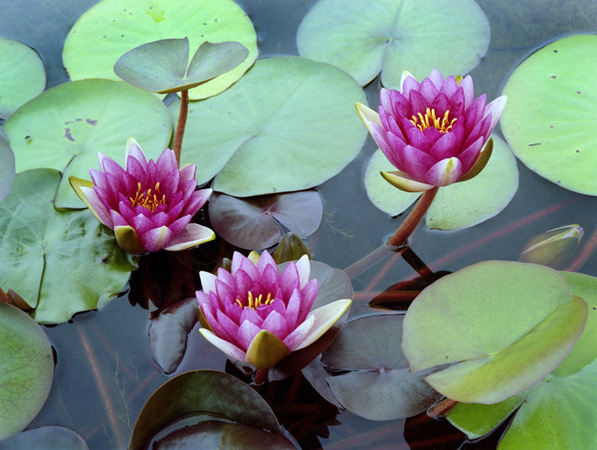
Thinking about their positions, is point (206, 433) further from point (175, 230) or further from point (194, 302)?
point (175, 230)

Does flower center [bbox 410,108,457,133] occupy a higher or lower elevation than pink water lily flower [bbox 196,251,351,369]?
higher

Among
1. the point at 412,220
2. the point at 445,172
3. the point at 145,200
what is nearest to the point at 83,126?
the point at 145,200

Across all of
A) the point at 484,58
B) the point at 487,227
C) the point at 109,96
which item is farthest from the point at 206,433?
the point at 484,58

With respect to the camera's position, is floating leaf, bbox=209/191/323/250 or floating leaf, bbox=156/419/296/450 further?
floating leaf, bbox=209/191/323/250

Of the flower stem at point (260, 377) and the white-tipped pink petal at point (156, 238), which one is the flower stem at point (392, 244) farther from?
the white-tipped pink petal at point (156, 238)

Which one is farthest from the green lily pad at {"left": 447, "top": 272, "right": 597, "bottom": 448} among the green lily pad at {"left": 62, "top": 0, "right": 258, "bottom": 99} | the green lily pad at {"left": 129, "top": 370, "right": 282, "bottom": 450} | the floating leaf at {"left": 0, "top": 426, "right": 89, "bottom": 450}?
the green lily pad at {"left": 62, "top": 0, "right": 258, "bottom": 99}

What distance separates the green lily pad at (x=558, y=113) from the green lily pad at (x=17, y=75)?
2.28 metres

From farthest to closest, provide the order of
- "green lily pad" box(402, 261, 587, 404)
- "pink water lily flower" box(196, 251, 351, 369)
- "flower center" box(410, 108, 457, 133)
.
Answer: "flower center" box(410, 108, 457, 133)
"pink water lily flower" box(196, 251, 351, 369)
"green lily pad" box(402, 261, 587, 404)

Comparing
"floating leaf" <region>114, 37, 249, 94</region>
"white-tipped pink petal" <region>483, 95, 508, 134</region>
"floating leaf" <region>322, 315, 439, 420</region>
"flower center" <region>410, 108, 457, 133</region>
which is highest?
"floating leaf" <region>114, 37, 249, 94</region>

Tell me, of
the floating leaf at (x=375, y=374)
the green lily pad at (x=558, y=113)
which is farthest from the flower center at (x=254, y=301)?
the green lily pad at (x=558, y=113)

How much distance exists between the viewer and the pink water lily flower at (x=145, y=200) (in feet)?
6.69

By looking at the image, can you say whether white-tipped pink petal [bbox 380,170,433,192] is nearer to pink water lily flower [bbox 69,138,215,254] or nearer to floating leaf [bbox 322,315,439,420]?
floating leaf [bbox 322,315,439,420]

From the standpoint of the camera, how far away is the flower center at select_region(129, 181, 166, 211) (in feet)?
6.99

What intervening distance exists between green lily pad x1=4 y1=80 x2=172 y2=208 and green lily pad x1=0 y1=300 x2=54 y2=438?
67cm
